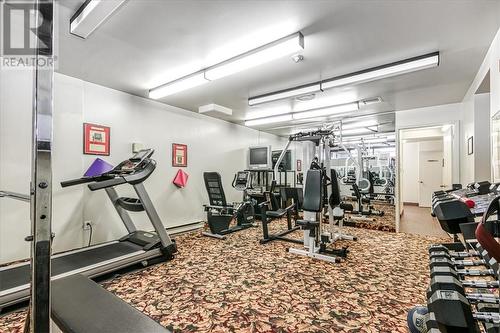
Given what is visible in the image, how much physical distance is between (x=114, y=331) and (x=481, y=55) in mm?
4412

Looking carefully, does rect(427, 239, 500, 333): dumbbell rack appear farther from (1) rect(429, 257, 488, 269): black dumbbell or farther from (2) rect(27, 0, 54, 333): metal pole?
(2) rect(27, 0, 54, 333): metal pole

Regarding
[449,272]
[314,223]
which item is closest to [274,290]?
[314,223]

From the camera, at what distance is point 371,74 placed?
3242 mm

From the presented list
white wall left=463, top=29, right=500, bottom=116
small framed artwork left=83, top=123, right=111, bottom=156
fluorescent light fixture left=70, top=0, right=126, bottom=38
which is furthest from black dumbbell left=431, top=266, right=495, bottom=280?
small framed artwork left=83, top=123, right=111, bottom=156

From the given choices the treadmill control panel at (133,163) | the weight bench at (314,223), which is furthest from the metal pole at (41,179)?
the weight bench at (314,223)

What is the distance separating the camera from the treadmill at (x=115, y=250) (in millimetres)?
2539

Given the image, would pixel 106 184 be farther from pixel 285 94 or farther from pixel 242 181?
pixel 242 181

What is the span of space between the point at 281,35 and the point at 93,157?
11.2ft

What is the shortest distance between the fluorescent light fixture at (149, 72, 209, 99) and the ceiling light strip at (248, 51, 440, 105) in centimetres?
140

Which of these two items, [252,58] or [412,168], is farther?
[412,168]

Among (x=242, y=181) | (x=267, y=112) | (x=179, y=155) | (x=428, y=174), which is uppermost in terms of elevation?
(x=267, y=112)

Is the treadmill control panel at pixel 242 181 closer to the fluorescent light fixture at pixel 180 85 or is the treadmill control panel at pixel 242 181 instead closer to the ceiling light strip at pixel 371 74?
the ceiling light strip at pixel 371 74

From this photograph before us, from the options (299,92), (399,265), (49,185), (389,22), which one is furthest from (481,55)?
(49,185)

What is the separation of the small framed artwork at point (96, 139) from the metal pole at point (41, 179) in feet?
10.9
